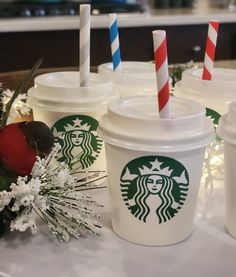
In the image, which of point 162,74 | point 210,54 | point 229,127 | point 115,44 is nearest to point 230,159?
point 229,127

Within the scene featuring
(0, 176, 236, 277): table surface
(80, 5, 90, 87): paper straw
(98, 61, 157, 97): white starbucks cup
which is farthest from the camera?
(98, 61, 157, 97): white starbucks cup

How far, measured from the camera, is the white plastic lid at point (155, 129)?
0.60m

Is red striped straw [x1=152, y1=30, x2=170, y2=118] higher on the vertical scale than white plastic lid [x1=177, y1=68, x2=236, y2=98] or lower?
higher

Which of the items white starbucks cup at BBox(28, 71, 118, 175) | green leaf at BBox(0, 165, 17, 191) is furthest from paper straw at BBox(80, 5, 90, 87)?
green leaf at BBox(0, 165, 17, 191)

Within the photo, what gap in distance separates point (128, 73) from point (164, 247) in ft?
1.24

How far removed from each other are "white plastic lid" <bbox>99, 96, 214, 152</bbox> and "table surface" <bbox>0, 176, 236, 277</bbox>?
0.47 ft

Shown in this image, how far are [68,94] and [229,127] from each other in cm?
27

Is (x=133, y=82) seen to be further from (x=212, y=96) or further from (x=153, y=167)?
(x=153, y=167)

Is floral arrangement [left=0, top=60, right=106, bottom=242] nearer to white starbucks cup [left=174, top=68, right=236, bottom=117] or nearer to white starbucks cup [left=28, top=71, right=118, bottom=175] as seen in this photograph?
white starbucks cup [left=28, top=71, right=118, bottom=175]

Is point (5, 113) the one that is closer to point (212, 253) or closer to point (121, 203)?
point (121, 203)

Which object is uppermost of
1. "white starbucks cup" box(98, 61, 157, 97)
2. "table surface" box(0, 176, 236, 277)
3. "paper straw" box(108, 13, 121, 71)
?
"paper straw" box(108, 13, 121, 71)

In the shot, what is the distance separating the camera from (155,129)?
61 cm

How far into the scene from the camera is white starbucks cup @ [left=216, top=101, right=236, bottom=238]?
2.06ft

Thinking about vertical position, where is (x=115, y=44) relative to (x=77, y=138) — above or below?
above
